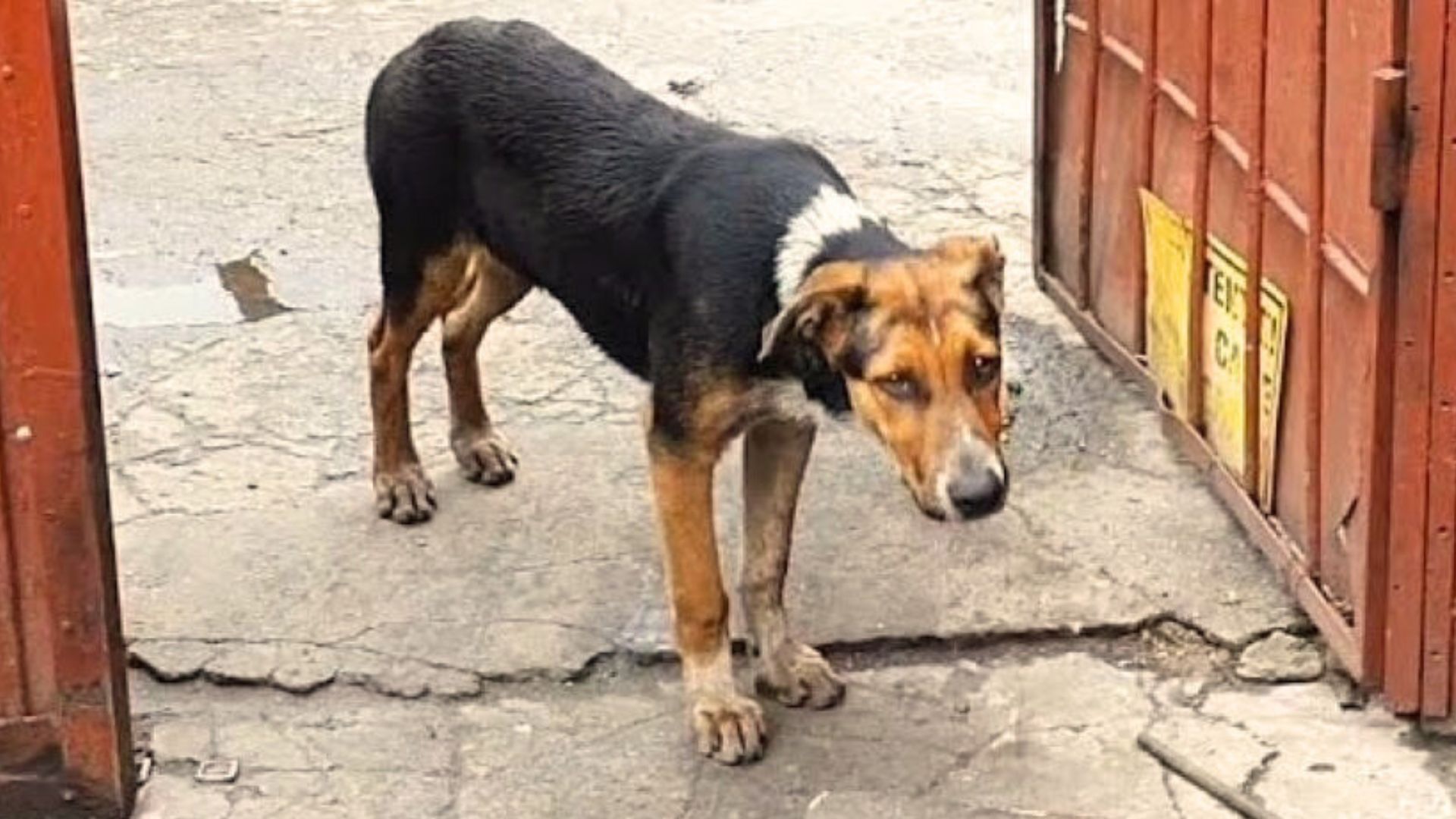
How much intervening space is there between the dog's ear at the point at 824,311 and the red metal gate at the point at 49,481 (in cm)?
111

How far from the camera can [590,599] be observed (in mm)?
5637

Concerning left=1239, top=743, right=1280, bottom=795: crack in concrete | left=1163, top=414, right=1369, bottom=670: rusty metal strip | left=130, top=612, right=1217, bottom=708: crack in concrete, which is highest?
left=1163, top=414, right=1369, bottom=670: rusty metal strip

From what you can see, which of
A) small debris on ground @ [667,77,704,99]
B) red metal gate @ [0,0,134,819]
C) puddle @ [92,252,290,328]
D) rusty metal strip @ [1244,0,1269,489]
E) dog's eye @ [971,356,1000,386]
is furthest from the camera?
small debris on ground @ [667,77,704,99]

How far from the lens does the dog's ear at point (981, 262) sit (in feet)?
15.2

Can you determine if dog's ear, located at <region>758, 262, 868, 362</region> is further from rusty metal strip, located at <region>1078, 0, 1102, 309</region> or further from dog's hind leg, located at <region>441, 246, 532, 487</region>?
rusty metal strip, located at <region>1078, 0, 1102, 309</region>

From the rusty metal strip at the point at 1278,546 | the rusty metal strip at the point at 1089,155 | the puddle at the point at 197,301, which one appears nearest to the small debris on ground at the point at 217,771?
the rusty metal strip at the point at 1278,546

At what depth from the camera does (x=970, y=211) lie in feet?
25.8

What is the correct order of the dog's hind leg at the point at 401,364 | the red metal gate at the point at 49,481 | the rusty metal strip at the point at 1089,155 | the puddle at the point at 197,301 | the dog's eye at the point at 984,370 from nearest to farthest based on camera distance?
the red metal gate at the point at 49,481
the dog's eye at the point at 984,370
the dog's hind leg at the point at 401,364
the rusty metal strip at the point at 1089,155
the puddle at the point at 197,301

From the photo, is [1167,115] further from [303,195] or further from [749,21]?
[749,21]

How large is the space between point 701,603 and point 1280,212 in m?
1.41

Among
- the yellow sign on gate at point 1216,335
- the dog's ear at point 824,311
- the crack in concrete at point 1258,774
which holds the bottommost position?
the crack in concrete at point 1258,774

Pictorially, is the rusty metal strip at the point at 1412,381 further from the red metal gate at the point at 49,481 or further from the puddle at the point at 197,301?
the puddle at the point at 197,301

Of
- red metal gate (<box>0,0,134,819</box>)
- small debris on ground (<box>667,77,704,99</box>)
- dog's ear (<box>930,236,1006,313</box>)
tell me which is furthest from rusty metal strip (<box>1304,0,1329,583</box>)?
small debris on ground (<box>667,77,704,99</box>)

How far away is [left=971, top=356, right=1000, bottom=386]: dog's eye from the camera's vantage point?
4508mm
